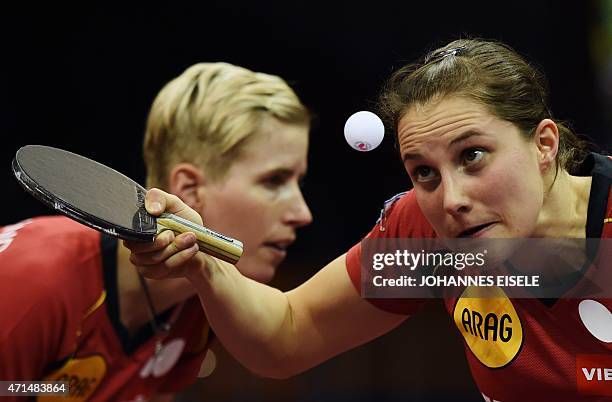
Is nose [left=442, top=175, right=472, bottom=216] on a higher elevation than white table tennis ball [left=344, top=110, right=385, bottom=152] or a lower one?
lower

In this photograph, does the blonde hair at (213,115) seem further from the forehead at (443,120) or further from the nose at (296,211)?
the forehead at (443,120)

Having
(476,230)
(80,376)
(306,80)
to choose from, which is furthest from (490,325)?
(306,80)

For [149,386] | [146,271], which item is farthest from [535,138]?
[149,386]

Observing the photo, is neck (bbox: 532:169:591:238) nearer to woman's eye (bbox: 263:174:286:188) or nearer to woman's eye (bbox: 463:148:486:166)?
woman's eye (bbox: 463:148:486:166)

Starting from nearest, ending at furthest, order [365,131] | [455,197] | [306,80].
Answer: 1. [455,197]
2. [365,131]
3. [306,80]

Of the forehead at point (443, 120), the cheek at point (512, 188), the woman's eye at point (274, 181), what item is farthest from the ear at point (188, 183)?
the cheek at point (512, 188)

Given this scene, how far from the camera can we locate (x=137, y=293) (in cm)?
209

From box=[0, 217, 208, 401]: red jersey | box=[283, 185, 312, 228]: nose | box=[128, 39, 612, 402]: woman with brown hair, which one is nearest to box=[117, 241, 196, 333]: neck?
box=[0, 217, 208, 401]: red jersey

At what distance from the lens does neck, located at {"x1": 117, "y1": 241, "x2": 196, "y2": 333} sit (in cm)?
206

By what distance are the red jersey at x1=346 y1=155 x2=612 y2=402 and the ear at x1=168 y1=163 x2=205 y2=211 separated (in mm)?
633

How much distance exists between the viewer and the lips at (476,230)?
1503 millimetres

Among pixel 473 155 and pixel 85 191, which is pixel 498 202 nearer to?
pixel 473 155

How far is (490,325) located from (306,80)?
1237mm

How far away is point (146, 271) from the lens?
1.53m
